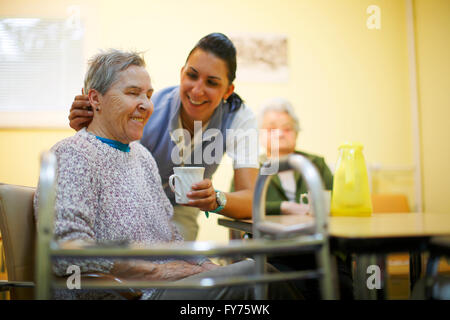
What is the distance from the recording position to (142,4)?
3.25 meters

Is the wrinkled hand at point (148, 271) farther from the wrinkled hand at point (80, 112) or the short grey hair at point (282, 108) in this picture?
the short grey hair at point (282, 108)

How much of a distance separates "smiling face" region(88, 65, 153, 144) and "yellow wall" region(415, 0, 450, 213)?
276 centimetres

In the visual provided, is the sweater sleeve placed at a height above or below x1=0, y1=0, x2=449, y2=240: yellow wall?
below

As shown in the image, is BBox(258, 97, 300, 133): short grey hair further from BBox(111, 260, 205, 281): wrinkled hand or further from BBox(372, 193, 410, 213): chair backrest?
BBox(111, 260, 205, 281): wrinkled hand

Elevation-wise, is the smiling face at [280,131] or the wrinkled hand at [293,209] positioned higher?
the smiling face at [280,131]

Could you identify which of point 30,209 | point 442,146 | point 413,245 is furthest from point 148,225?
point 442,146

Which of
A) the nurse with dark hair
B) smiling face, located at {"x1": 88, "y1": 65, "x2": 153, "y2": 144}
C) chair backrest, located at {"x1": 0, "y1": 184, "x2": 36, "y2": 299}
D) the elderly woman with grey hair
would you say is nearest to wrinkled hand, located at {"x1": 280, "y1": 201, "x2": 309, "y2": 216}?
the nurse with dark hair

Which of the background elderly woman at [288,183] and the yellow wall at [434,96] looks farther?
the yellow wall at [434,96]

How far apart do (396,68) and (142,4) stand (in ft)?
7.47

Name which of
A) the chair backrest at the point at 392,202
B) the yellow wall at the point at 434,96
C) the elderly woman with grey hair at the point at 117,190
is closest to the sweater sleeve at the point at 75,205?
the elderly woman with grey hair at the point at 117,190

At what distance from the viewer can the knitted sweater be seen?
1014 millimetres

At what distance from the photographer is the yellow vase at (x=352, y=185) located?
1.32 m

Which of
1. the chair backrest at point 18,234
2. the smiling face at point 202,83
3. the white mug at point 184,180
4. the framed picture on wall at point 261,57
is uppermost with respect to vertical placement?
the framed picture on wall at point 261,57

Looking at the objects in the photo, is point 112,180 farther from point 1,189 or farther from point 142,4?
point 142,4
